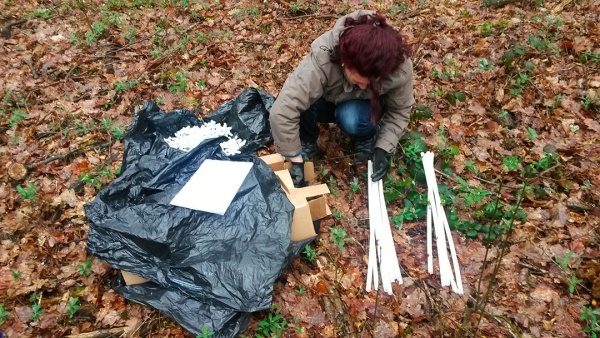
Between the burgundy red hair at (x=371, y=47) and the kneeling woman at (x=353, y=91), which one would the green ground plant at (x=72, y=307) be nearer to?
the kneeling woman at (x=353, y=91)

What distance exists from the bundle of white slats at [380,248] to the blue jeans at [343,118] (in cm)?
45

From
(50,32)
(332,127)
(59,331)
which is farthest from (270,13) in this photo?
(59,331)

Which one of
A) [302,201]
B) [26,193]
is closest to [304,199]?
[302,201]

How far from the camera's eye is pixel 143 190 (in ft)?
7.41

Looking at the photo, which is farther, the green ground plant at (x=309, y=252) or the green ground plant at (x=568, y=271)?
the green ground plant at (x=309, y=252)

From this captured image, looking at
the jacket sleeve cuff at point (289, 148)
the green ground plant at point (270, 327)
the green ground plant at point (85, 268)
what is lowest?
the green ground plant at point (270, 327)

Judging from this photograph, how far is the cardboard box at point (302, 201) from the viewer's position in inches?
87.0

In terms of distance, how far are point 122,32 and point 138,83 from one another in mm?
1183

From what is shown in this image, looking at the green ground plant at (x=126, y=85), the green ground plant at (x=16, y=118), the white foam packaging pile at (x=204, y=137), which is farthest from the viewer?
the green ground plant at (x=126, y=85)

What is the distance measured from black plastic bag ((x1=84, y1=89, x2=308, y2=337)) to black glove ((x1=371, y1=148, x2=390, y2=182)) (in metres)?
0.73

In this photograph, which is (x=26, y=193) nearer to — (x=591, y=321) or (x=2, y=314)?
(x=2, y=314)

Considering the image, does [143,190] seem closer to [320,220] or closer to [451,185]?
[320,220]

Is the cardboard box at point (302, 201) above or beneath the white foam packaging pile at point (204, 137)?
beneath

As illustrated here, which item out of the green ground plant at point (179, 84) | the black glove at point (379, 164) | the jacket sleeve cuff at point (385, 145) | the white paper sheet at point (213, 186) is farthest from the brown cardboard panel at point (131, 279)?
the green ground plant at point (179, 84)
